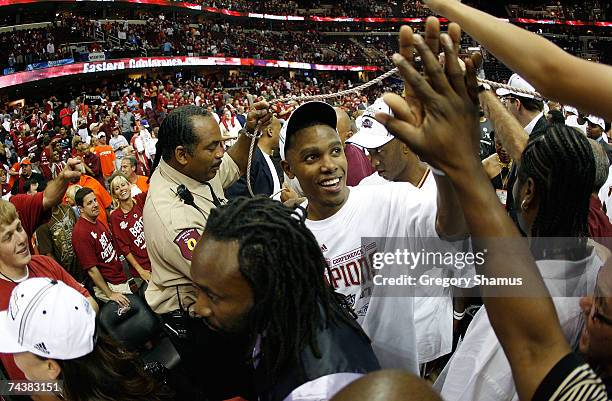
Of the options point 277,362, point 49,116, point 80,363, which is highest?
point 277,362

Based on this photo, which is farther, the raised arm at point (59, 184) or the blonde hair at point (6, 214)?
the raised arm at point (59, 184)

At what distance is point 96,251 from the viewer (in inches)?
190

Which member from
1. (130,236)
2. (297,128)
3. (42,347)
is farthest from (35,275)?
(130,236)

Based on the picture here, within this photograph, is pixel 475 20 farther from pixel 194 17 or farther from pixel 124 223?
pixel 194 17

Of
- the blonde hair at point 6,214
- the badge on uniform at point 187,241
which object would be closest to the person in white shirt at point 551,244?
the badge on uniform at point 187,241

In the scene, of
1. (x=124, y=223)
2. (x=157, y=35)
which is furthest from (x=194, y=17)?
(x=124, y=223)

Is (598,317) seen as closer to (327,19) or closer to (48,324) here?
(48,324)

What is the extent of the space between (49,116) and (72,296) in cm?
1729

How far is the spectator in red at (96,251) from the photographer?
4.77 meters

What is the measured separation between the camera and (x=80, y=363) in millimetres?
1898

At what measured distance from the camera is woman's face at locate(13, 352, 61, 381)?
1880mm

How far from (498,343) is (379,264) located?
699 millimetres

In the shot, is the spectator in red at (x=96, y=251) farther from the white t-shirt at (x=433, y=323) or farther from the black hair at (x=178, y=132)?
the white t-shirt at (x=433, y=323)

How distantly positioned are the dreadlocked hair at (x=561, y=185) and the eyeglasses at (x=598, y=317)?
301 mm
